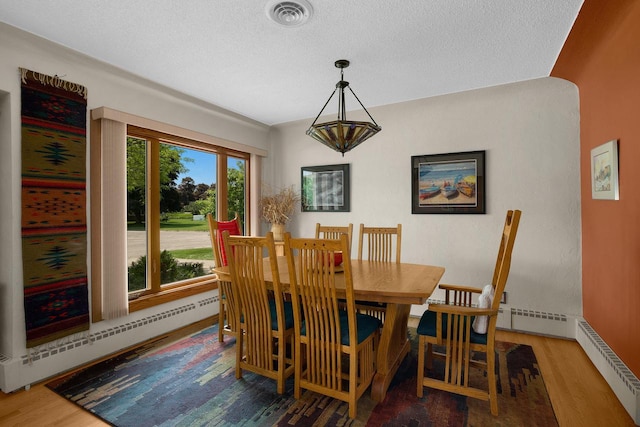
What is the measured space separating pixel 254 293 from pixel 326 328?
21.8 inches

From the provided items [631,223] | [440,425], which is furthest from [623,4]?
[440,425]

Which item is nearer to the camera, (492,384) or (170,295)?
(492,384)

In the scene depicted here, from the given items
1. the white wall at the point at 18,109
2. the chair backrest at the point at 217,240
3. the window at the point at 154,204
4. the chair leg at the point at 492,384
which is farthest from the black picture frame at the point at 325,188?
the chair leg at the point at 492,384

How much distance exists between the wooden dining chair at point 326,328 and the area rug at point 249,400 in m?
0.14

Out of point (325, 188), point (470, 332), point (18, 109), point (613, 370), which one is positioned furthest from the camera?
point (325, 188)

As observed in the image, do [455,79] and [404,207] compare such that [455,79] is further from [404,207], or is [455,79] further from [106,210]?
[106,210]

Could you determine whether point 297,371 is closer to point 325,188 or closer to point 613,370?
point 613,370

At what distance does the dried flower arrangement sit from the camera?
14.8 feet

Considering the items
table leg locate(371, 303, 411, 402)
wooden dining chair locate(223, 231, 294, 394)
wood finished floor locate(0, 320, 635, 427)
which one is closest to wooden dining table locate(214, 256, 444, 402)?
table leg locate(371, 303, 411, 402)

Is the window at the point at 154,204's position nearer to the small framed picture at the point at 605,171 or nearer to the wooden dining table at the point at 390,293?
the wooden dining table at the point at 390,293

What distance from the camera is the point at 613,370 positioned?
7.14 feet

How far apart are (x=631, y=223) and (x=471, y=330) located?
115cm

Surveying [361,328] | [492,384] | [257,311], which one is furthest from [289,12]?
[492,384]

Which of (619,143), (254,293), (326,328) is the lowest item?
(326,328)
